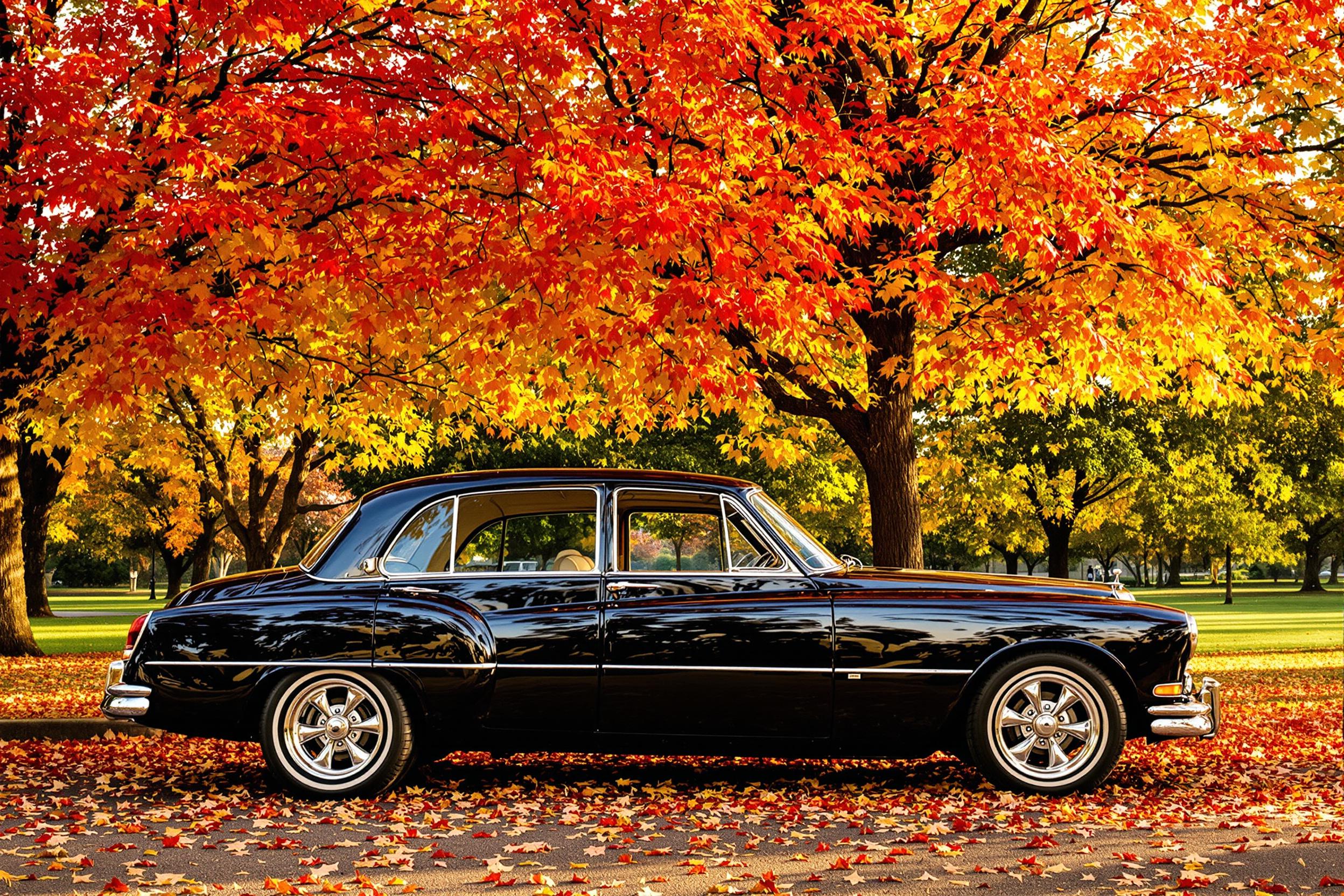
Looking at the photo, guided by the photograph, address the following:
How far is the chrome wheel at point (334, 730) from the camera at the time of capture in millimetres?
6762

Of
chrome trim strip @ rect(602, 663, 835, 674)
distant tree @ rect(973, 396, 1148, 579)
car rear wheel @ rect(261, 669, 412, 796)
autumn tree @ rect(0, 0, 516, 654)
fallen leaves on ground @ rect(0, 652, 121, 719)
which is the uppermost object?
autumn tree @ rect(0, 0, 516, 654)

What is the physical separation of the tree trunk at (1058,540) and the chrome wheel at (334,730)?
24.2 m

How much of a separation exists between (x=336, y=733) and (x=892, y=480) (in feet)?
20.8

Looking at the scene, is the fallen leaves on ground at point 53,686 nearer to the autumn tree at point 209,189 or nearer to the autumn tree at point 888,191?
the autumn tree at point 209,189

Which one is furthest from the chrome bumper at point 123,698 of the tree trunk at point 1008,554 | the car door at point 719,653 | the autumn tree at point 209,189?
the tree trunk at point 1008,554

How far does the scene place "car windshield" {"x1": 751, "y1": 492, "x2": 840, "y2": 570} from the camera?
6.96m

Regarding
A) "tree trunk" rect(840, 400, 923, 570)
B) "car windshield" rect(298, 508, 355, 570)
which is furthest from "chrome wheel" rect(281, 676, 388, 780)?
"tree trunk" rect(840, 400, 923, 570)

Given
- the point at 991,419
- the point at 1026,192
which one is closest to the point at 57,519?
the point at 991,419

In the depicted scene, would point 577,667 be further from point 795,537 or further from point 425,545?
point 795,537

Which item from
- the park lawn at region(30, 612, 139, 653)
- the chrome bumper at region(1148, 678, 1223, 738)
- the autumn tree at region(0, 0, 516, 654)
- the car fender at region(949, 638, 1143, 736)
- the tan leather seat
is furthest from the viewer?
the park lawn at region(30, 612, 139, 653)

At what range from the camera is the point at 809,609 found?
6750 mm

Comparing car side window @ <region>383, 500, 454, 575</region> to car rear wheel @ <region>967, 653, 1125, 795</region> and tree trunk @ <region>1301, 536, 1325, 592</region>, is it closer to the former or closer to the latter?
car rear wheel @ <region>967, 653, 1125, 795</region>

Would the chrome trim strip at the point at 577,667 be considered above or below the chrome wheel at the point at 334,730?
above

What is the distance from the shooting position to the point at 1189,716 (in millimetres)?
6633
